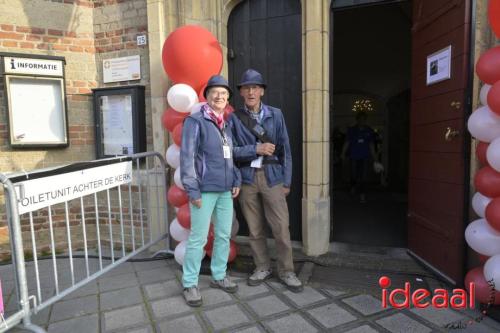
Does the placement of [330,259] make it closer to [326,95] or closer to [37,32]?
[326,95]

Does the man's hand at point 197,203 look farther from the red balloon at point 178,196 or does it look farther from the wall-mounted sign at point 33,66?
the wall-mounted sign at point 33,66

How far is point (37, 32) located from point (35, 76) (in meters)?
0.54

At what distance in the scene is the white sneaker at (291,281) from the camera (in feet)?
10.3

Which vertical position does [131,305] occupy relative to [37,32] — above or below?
below

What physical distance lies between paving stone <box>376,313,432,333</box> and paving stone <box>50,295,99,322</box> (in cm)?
234

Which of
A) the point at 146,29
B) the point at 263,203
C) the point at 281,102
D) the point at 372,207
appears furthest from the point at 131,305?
the point at 372,207

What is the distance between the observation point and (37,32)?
410 cm

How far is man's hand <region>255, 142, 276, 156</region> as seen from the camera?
3010 mm

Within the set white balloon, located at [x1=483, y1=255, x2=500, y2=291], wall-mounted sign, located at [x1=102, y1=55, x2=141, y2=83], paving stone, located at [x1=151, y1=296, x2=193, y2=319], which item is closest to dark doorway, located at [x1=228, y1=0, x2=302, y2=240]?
wall-mounted sign, located at [x1=102, y1=55, x2=141, y2=83]

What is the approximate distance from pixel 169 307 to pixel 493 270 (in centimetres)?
256

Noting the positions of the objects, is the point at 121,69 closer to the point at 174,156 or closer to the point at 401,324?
the point at 174,156

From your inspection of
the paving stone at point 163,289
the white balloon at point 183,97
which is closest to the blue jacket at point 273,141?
the white balloon at point 183,97

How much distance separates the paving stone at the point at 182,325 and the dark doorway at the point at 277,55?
6.52ft

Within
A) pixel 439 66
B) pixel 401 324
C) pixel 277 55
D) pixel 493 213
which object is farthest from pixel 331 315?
pixel 277 55
